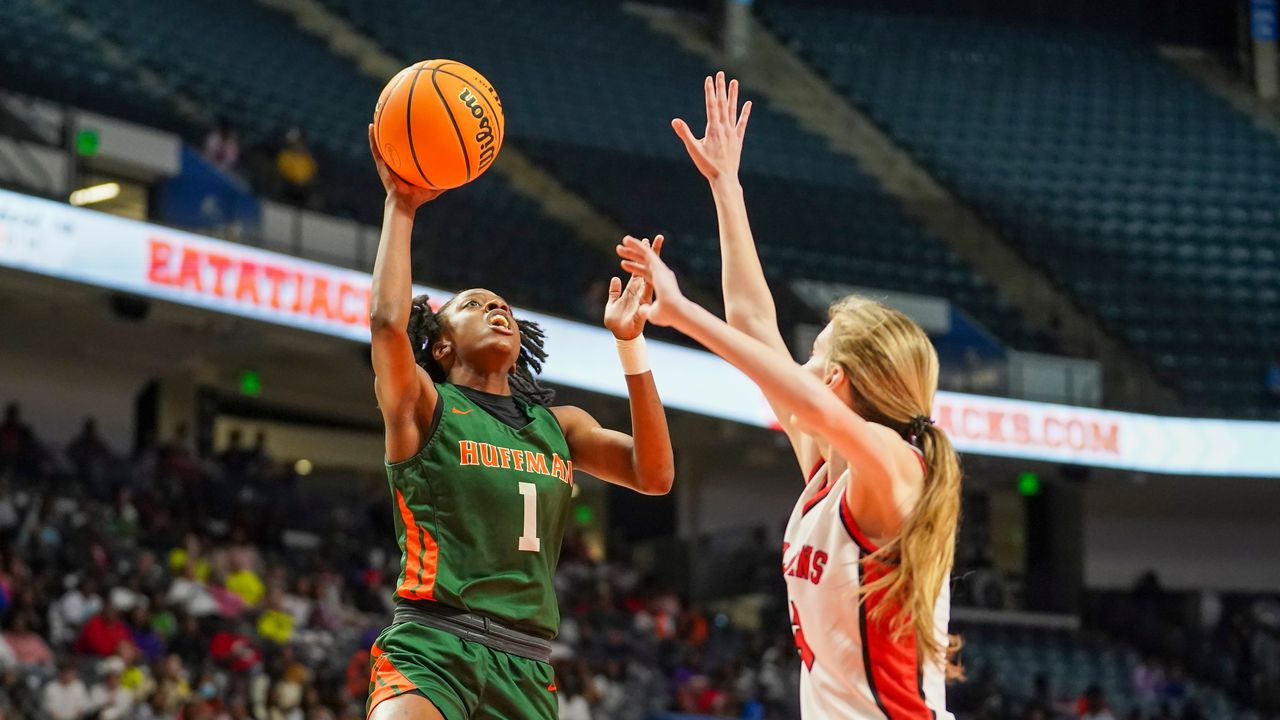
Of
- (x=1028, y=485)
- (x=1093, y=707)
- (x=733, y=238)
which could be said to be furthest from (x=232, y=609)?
(x=1028, y=485)

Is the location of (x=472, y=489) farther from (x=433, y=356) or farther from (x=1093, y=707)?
(x=1093, y=707)

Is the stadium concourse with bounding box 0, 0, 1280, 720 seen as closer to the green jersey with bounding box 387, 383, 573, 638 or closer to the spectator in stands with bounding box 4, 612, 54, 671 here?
the spectator in stands with bounding box 4, 612, 54, 671

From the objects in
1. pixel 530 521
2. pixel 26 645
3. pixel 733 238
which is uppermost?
pixel 733 238

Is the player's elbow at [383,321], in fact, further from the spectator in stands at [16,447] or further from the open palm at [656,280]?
the spectator in stands at [16,447]

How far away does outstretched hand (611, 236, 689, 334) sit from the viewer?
3.21 m

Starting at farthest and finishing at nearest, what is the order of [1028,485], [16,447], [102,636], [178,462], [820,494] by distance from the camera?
Answer: 1. [1028,485]
2. [178,462]
3. [16,447]
4. [102,636]
5. [820,494]

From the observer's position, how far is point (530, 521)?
13.8 feet

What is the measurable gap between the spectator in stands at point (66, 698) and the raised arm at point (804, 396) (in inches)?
312

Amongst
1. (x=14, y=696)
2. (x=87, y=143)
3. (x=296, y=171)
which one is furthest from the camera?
(x=296, y=171)

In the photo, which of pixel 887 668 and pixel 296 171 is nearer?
pixel 887 668

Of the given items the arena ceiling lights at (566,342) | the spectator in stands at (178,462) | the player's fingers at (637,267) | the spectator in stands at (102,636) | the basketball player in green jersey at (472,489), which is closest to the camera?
the player's fingers at (637,267)

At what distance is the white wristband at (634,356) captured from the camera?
418cm

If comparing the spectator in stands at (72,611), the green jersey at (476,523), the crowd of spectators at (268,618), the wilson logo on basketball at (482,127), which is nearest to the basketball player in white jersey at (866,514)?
the green jersey at (476,523)

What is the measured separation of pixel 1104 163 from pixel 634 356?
20.2 metres
